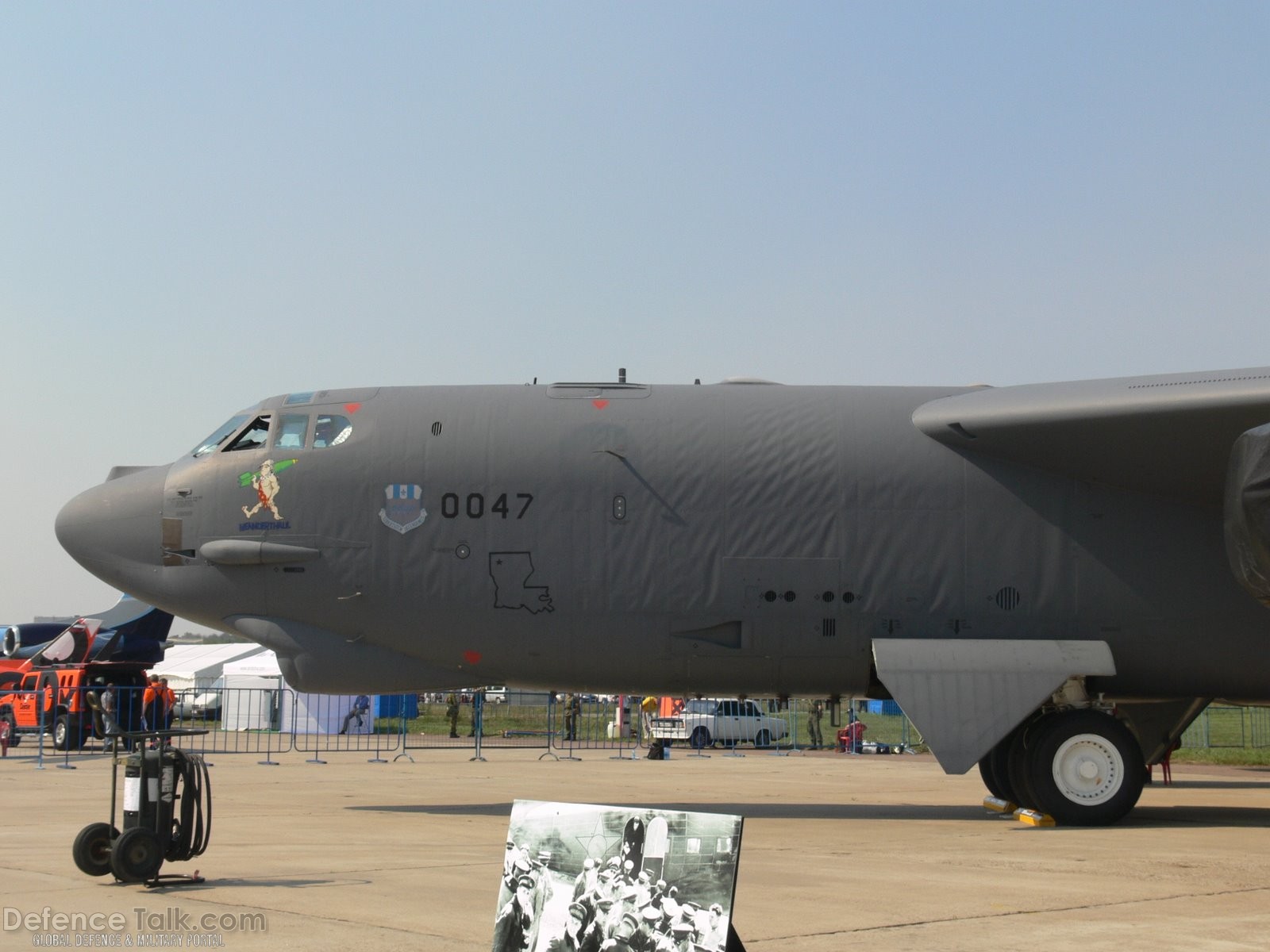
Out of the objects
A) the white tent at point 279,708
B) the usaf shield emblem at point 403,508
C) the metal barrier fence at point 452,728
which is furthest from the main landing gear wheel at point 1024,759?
the white tent at point 279,708

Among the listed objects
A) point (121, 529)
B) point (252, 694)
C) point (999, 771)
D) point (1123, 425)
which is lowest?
point (252, 694)

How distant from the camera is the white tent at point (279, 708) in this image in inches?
1522

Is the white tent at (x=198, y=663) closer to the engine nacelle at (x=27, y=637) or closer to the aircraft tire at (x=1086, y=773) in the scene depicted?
the engine nacelle at (x=27, y=637)

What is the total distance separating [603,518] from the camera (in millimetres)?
14398

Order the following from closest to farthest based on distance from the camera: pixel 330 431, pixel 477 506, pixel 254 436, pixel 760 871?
pixel 760 871
pixel 477 506
pixel 330 431
pixel 254 436

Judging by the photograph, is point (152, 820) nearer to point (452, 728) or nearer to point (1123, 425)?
point (1123, 425)

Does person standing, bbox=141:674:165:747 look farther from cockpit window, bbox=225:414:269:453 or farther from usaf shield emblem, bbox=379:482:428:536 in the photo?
usaf shield emblem, bbox=379:482:428:536

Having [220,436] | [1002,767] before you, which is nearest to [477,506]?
[220,436]

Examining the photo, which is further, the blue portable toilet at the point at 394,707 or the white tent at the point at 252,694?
the blue portable toilet at the point at 394,707

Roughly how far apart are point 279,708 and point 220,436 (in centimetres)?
2808

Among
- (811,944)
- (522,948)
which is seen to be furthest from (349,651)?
(522,948)

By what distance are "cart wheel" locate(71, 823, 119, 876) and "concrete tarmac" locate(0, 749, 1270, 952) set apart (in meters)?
0.12

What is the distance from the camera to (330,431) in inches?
587

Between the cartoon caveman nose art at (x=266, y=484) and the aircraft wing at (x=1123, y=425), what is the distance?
279 inches
